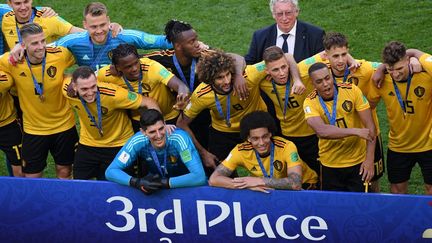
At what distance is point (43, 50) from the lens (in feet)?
27.5

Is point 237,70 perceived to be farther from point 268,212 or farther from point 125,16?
point 125,16

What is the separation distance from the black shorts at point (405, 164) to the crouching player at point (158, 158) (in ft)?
6.00

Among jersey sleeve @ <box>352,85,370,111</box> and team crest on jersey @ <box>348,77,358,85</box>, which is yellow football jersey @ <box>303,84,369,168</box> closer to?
jersey sleeve @ <box>352,85,370,111</box>

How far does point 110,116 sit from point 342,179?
2.14 metres

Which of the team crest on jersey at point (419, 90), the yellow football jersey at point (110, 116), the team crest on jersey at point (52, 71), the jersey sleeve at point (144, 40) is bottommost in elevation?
the yellow football jersey at point (110, 116)

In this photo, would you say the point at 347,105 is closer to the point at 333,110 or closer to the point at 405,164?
the point at 333,110

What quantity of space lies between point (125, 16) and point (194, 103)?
5356 mm

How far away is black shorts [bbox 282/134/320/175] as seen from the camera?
8.49 m

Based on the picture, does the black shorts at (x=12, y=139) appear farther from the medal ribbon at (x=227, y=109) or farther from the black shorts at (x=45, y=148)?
the medal ribbon at (x=227, y=109)

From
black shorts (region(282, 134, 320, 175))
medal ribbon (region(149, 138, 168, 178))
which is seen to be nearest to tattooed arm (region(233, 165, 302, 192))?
medal ribbon (region(149, 138, 168, 178))

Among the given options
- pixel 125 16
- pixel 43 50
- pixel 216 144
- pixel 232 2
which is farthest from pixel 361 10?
pixel 43 50

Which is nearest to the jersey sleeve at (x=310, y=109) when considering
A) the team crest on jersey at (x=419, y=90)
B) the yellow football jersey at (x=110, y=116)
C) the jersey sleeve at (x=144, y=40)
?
the team crest on jersey at (x=419, y=90)

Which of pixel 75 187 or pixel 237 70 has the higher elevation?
pixel 237 70

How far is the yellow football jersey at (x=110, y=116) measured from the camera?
8.18 meters
